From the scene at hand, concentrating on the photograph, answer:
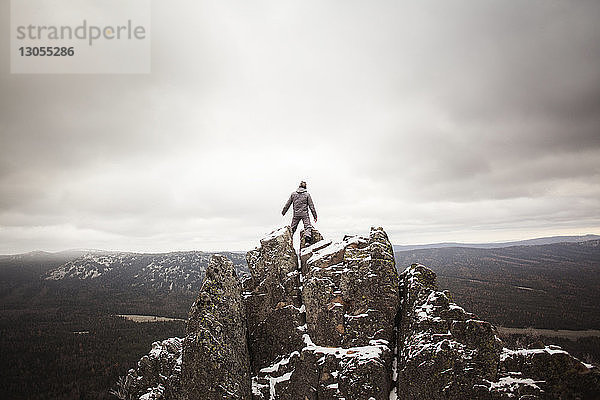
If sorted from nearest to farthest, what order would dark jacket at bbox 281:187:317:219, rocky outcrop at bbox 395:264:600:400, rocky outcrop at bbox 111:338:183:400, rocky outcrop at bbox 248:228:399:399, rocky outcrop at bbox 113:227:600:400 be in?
rocky outcrop at bbox 395:264:600:400 < rocky outcrop at bbox 113:227:600:400 < rocky outcrop at bbox 248:228:399:399 < dark jacket at bbox 281:187:317:219 < rocky outcrop at bbox 111:338:183:400

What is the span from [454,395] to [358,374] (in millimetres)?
4241

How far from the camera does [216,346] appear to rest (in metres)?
15.0

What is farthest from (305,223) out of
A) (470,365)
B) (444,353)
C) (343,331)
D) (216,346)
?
(470,365)

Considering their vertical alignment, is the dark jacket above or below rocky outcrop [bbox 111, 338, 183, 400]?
above

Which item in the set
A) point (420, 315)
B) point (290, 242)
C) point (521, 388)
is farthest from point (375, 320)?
point (290, 242)

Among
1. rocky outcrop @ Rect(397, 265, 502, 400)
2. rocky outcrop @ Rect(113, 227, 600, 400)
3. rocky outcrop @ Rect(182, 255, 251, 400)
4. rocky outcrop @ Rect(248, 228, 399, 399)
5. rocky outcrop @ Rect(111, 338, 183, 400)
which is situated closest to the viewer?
rocky outcrop @ Rect(113, 227, 600, 400)

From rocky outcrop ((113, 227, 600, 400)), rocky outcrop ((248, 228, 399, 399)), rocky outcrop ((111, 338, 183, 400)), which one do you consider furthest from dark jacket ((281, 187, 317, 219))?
rocky outcrop ((111, 338, 183, 400))

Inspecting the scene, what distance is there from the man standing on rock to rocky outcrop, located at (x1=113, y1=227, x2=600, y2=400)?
219 centimetres

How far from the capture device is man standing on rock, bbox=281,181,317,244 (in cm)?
2148

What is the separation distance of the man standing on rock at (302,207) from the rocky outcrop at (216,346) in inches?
269

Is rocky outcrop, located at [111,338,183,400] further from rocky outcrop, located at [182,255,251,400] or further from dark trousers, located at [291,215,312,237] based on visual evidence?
dark trousers, located at [291,215,312,237]

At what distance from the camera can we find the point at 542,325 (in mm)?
128125

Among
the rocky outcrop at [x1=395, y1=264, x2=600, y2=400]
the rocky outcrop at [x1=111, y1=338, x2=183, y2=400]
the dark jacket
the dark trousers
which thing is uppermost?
the dark jacket

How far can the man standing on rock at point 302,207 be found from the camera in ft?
70.5
